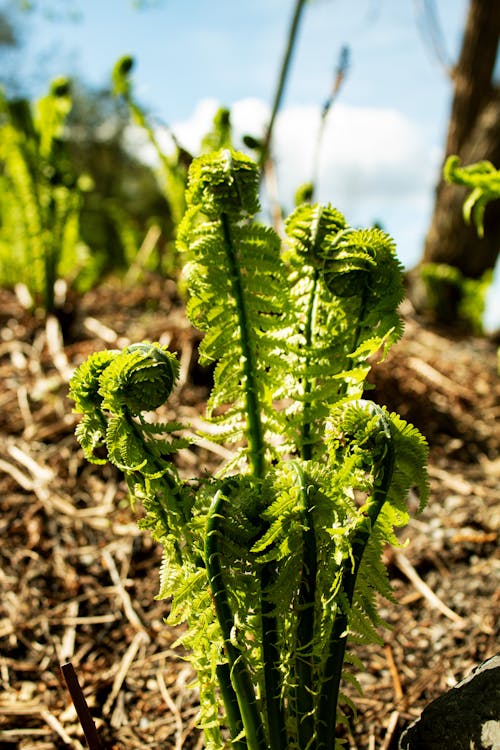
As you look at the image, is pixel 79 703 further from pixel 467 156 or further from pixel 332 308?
pixel 467 156

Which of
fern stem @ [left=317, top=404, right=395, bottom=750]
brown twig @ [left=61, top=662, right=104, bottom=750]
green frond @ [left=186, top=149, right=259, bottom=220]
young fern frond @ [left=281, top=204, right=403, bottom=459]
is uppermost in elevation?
green frond @ [left=186, top=149, right=259, bottom=220]

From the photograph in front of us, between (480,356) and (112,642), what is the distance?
2.82 m

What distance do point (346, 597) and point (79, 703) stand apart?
0.48 meters

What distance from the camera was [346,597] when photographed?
98 centimetres

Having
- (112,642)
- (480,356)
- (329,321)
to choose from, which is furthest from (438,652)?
(480,356)

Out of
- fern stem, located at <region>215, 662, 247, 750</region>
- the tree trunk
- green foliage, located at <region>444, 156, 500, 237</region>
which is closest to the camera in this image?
fern stem, located at <region>215, 662, 247, 750</region>

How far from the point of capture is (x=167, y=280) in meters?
3.83

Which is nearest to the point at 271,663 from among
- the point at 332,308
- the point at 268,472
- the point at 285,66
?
the point at 268,472

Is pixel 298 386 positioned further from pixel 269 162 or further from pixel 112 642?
pixel 269 162

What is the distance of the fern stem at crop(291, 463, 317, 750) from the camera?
0.97 meters

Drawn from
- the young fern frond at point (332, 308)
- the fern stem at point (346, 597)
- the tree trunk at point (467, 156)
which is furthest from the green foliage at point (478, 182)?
the tree trunk at point (467, 156)

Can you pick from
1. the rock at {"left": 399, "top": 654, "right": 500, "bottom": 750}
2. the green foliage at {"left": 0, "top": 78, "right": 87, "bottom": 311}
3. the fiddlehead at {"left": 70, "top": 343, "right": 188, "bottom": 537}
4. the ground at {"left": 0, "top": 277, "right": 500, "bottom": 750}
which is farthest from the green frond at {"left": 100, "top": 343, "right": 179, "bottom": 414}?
the green foliage at {"left": 0, "top": 78, "right": 87, "bottom": 311}

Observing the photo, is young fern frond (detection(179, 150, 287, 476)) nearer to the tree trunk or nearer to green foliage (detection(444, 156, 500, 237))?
green foliage (detection(444, 156, 500, 237))

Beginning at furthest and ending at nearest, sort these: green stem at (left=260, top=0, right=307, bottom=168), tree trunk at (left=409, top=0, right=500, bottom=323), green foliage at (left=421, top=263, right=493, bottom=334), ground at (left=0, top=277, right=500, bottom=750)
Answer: tree trunk at (left=409, top=0, right=500, bottom=323)
green foliage at (left=421, top=263, right=493, bottom=334)
green stem at (left=260, top=0, right=307, bottom=168)
ground at (left=0, top=277, right=500, bottom=750)
